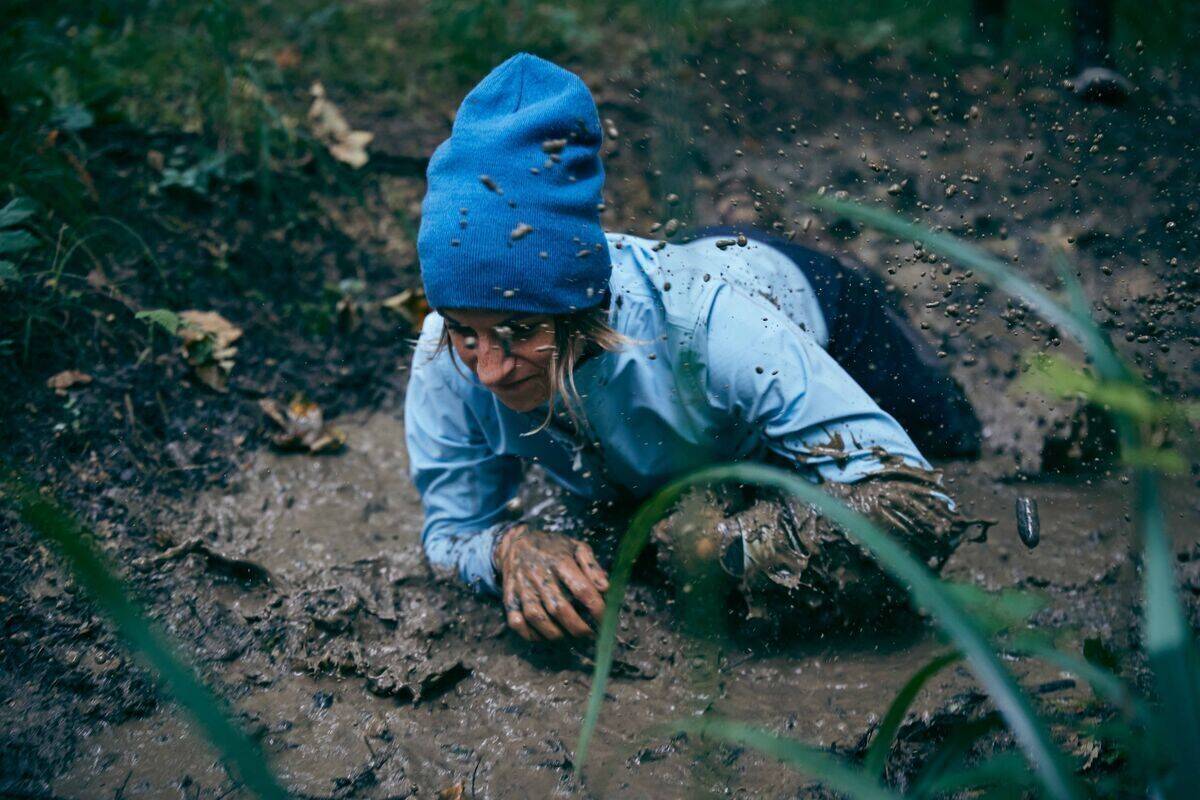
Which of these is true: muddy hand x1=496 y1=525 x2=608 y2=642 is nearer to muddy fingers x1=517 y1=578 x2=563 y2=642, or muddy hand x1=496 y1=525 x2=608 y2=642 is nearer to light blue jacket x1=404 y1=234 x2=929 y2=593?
muddy fingers x1=517 y1=578 x2=563 y2=642

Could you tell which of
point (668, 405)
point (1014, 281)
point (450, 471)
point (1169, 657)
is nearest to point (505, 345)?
point (668, 405)

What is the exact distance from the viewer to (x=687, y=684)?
83.9 inches

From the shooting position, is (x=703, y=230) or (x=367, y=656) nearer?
(x=367, y=656)

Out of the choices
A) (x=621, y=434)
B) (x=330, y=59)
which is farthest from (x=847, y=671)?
(x=330, y=59)

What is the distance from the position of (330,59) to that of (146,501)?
2.32m

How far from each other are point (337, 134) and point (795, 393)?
7.49 ft

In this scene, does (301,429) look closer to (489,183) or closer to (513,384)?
(513,384)

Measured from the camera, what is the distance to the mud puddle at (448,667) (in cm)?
179

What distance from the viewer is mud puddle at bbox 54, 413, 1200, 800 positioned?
5.86 ft

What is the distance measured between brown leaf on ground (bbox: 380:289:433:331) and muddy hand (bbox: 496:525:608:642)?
4.12 feet

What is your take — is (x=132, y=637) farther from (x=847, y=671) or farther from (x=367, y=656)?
(x=847, y=671)

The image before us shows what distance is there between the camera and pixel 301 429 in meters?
2.94

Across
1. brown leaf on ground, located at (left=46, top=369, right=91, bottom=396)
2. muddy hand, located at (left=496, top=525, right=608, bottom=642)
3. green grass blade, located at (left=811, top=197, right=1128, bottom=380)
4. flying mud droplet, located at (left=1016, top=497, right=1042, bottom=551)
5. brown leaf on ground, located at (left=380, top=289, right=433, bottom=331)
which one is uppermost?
green grass blade, located at (left=811, top=197, right=1128, bottom=380)

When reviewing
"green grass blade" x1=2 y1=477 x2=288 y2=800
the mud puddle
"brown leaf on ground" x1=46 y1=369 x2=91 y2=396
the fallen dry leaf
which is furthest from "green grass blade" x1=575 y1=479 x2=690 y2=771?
the fallen dry leaf
